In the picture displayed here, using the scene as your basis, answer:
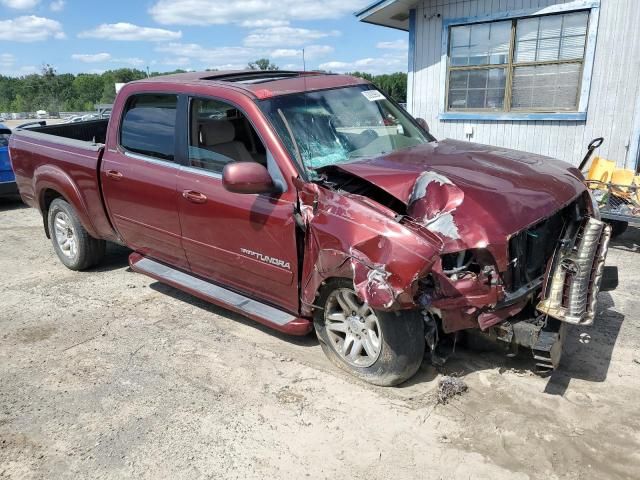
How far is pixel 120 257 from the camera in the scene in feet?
21.5

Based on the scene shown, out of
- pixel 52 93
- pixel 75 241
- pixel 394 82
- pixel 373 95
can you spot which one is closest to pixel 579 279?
pixel 373 95

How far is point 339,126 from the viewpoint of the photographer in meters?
4.07

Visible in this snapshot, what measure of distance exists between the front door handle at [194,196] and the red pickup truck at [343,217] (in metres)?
0.02

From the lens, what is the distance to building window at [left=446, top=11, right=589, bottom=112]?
817 centimetres

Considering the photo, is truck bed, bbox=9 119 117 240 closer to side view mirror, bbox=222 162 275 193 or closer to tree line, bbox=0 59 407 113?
side view mirror, bbox=222 162 275 193

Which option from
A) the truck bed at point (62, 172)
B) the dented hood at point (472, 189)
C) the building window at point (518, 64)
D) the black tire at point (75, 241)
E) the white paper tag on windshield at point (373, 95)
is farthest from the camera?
the building window at point (518, 64)

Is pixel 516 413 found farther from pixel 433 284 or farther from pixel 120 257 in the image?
pixel 120 257

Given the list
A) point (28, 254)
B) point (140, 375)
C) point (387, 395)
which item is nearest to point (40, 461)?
point (140, 375)

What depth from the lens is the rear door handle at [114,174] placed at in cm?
472

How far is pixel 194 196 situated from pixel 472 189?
2.09m

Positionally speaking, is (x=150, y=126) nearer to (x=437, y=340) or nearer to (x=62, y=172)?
(x=62, y=172)

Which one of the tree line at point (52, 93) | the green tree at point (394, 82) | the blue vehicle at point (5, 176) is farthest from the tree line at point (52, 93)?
the blue vehicle at point (5, 176)

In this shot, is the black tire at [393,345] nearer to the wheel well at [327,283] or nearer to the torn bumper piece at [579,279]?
the wheel well at [327,283]

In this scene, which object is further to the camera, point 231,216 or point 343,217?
point 231,216
